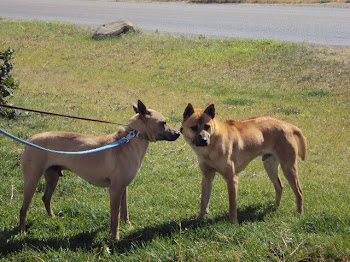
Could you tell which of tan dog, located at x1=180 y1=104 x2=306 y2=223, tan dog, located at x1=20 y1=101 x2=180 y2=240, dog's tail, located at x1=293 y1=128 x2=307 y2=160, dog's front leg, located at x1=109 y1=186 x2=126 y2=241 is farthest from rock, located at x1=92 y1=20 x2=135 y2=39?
dog's front leg, located at x1=109 y1=186 x2=126 y2=241

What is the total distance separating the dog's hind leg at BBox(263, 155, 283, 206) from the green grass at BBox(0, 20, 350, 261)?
0.12 m

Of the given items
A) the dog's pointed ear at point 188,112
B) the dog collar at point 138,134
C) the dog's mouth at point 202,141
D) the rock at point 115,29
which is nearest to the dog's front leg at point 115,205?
the dog collar at point 138,134

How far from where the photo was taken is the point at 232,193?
17.2ft

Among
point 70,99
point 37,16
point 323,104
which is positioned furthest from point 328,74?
point 37,16

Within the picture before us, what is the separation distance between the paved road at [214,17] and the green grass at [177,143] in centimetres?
217

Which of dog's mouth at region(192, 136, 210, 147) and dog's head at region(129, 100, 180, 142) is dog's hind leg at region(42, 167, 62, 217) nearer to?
dog's head at region(129, 100, 180, 142)

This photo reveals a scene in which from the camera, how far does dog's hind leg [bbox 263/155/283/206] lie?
5.84 metres

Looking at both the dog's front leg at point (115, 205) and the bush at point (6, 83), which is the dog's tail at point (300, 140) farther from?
the bush at point (6, 83)

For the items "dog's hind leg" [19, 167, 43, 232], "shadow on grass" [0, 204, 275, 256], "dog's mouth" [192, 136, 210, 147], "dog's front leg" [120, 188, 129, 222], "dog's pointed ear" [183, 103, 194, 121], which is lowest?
"shadow on grass" [0, 204, 275, 256]

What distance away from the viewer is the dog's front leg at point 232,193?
5191 mm

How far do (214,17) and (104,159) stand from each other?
17.2 m

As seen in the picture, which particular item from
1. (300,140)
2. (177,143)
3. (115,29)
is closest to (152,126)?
(300,140)

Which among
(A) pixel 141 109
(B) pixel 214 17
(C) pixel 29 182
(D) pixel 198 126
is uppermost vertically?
(B) pixel 214 17

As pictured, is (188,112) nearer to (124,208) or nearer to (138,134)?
(138,134)
